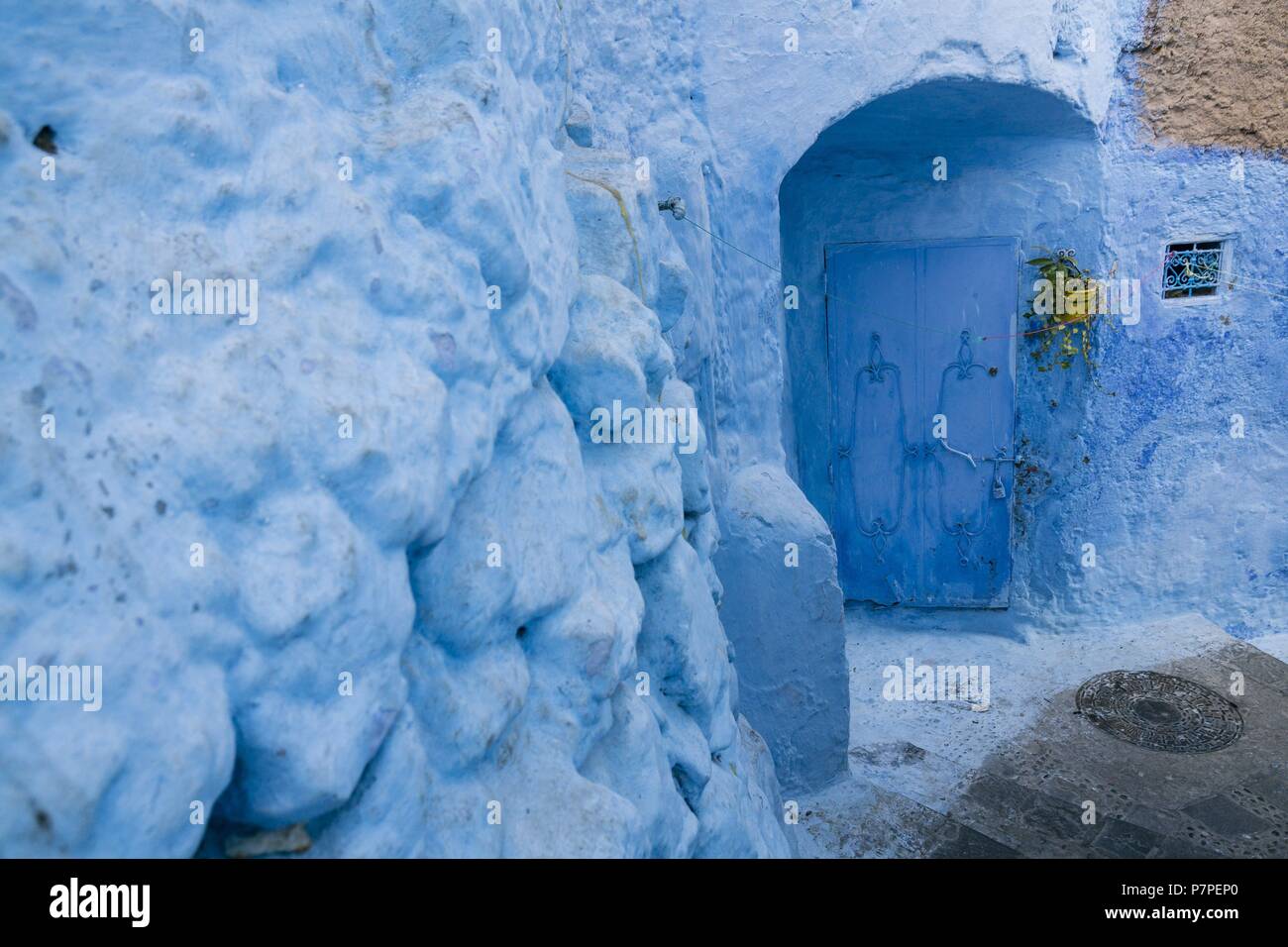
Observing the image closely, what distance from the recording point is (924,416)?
4.62m

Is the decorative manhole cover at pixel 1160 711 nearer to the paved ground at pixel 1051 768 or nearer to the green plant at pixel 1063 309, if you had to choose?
the paved ground at pixel 1051 768

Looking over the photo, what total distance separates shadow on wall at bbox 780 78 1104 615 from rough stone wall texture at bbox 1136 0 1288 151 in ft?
1.18

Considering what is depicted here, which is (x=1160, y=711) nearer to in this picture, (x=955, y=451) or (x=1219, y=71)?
(x=955, y=451)

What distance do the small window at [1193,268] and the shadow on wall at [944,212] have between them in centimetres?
36

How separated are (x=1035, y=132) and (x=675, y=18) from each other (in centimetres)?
205

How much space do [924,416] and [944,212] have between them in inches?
39.8

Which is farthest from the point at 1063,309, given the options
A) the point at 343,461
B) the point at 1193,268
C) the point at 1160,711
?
the point at 343,461

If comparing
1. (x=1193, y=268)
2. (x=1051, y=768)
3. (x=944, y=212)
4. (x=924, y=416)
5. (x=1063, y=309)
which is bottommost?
(x=1051, y=768)

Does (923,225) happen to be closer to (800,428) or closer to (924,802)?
(800,428)

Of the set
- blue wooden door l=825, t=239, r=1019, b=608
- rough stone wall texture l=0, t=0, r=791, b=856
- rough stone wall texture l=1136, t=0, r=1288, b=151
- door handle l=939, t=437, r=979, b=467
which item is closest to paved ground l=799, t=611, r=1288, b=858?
blue wooden door l=825, t=239, r=1019, b=608

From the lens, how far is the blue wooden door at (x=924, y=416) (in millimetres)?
4469

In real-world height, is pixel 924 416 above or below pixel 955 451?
above

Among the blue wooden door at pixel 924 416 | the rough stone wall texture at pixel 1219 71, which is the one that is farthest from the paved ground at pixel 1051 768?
the rough stone wall texture at pixel 1219 71

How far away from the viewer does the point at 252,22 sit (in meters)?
1.05
